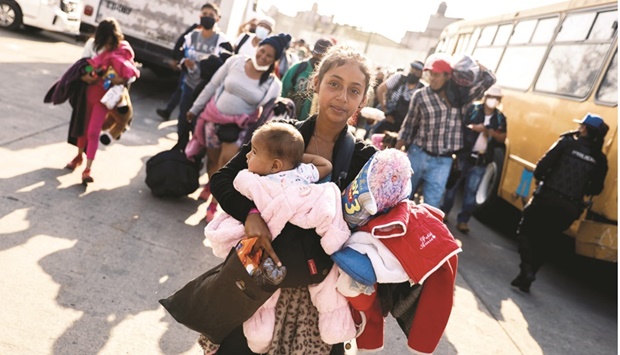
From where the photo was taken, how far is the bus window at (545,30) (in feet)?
24.4

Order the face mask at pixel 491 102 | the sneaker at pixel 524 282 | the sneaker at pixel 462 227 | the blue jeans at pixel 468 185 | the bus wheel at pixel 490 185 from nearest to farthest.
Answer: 1. the sneaker at pixel 524 282
2. the face mask at pixel 491 102
3. the blue jeans at pixel 468 185
4. the sneaker at pixel 462 227
5. the bus wheel at pixel 490 185

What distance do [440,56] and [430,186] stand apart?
4.12ft

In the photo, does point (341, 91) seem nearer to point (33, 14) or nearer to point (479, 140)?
point (479, 140)

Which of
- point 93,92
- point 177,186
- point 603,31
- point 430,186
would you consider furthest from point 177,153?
point 603,31

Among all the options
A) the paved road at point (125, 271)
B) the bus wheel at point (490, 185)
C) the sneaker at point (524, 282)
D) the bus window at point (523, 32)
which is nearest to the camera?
the paved road at point (125, 271)

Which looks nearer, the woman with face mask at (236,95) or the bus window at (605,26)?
the woman with face mask at (236,95)

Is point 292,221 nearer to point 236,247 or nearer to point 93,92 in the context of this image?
point 236,247

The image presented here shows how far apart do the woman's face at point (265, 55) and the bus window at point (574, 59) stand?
3953 mm

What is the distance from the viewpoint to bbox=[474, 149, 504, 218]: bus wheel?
25.0 ft

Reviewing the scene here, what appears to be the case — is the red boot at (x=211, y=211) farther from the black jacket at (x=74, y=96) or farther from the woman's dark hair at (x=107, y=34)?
the woman's dark hair at (x=107, y=34)

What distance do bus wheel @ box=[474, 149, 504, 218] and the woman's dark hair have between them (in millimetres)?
5041

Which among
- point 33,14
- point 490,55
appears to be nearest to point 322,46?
point 490,55

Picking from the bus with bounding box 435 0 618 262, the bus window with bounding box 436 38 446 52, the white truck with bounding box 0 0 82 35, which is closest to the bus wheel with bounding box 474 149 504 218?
the bus with bounding box 435 0 618 262

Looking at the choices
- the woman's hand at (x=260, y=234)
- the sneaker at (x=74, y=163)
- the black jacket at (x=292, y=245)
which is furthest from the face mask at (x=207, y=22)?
the woman's hand at (x=260, y=234)
